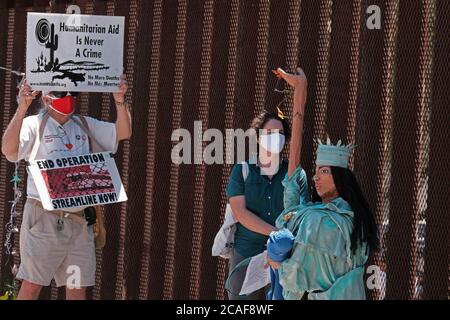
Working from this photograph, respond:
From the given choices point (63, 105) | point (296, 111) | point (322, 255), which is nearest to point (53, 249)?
point (63, 105)

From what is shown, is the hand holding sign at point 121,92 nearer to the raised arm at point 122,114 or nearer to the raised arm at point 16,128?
the raised arm at point 122,114

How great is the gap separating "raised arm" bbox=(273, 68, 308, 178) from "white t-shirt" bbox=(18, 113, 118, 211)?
4.37ft

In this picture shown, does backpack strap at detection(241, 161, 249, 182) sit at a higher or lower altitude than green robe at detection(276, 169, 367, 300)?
higher

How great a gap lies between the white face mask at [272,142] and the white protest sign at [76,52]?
1.26 m

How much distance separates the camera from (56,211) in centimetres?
676

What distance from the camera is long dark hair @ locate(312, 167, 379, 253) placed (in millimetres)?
5277

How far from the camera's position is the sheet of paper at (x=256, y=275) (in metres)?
6.06

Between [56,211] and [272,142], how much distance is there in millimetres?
1602

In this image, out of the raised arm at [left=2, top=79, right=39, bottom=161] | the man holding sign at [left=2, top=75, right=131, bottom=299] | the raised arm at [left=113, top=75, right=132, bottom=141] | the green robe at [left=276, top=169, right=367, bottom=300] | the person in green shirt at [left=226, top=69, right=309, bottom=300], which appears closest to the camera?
the green robe at [left=276, top=169, right=367, bottom=300]

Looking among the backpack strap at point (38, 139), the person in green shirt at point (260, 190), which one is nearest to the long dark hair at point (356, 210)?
the person in green shirt at point (260, 190)

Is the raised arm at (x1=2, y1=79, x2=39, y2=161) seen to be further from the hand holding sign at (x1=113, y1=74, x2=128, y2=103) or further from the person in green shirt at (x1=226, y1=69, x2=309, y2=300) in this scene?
the person in green shirt at (x1=226, y1=69, x2=309, y2=300)

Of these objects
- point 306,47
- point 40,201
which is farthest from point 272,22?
point 40,201

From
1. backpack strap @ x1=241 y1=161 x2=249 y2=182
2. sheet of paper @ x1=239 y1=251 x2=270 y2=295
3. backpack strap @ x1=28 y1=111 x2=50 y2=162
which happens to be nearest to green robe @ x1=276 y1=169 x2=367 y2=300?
sheet of paper @ x1=239 y1=251 x2=270 y2=295

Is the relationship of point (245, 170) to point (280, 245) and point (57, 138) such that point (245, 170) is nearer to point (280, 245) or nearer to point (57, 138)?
point (280, 245)
